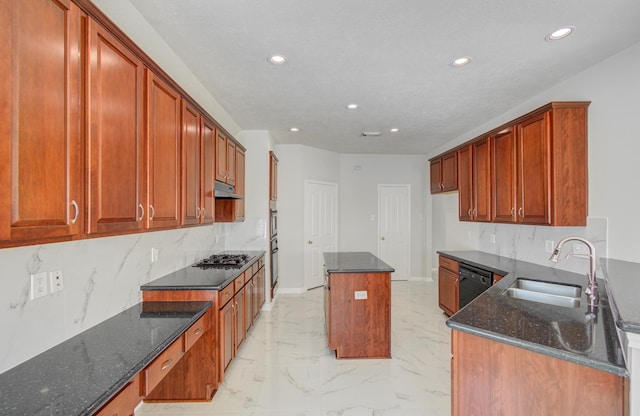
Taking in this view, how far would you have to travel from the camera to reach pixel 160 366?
1.54 metres

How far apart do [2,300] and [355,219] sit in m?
5.51

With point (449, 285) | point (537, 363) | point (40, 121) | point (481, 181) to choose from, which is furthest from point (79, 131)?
point (449, 285)

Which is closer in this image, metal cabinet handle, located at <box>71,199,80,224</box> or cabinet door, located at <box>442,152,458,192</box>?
metal cabinet handle, located at <box>71,199,80,224</box>

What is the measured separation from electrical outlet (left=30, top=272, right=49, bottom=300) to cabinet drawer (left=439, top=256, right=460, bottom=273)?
3.78 m

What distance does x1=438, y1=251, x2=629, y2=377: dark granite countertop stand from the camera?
4.04 ft

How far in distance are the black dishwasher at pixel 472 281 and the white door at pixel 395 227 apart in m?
2.78

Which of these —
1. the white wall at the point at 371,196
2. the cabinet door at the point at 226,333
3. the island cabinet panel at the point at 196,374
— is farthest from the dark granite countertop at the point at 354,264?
the white wall at the point at 371,196

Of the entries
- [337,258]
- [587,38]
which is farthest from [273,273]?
[587,38]

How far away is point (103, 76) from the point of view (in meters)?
1.36

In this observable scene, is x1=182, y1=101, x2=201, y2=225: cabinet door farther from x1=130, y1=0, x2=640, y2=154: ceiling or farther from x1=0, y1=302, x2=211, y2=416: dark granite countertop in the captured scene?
x1=0, y1=302, x2=211, y2=416: dark granite countertop

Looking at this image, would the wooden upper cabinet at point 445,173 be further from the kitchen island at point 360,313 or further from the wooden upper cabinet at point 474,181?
the kitchen island at point 360,313

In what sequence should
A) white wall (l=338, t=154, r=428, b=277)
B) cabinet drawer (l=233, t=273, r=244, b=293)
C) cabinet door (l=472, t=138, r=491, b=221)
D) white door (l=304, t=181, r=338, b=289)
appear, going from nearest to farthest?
cabinet drawer (l=233, t=273, r=244, b=293), cabinet door (l=472, t=138, r=491, b=221), white door (l=304, t=181, r=338, b=289), white wall (l=338, t=154, r=428, b=277)

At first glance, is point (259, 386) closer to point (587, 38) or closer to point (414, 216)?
point (587, 38)

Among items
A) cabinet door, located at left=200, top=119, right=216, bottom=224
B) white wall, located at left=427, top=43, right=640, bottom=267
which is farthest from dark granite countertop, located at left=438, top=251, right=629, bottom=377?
cabinet door, located at left=200, top=119, right=216, bottom=224
